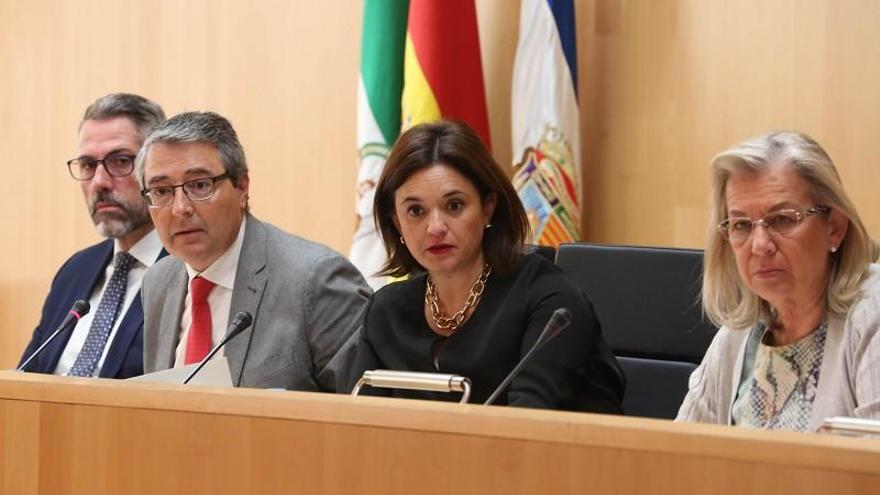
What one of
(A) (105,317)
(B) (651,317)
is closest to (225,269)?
(A) (105,317)

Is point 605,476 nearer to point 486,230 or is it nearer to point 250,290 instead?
point 486,230

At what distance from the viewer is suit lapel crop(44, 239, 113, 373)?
3.80 m

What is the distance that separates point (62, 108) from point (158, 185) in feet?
10.00

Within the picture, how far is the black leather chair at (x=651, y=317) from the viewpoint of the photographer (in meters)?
3.03

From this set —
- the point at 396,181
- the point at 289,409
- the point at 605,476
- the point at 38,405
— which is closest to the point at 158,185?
the point at 396,181

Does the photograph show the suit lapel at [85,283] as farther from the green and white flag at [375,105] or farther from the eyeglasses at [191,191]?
the green and white flag at [375,105]

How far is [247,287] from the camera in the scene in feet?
10.7

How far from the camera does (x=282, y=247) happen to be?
333 centimetres

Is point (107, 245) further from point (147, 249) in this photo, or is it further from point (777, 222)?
point (777, 222)

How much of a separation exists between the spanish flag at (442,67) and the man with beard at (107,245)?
3.07 ft

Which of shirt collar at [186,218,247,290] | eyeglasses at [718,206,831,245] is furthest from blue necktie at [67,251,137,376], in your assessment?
eyeglasses at [718,206,831,245]

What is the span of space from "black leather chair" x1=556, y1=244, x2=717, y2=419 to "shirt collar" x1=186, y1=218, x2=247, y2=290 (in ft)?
3.05

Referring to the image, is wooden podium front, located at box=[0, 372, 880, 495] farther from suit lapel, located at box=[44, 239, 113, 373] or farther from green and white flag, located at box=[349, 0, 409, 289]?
green and white flag, located at box=[349, 0, 409, 289]

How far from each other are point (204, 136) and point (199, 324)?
51 cm
